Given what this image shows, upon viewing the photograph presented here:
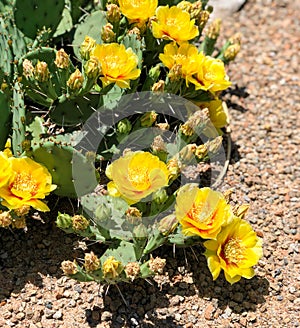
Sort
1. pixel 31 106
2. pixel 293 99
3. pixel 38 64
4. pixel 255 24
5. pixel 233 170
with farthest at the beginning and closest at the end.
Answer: pixel 255 24 < pixel 293 99 < pixel 233 170 < pixel 31 106 < pixel 38 64

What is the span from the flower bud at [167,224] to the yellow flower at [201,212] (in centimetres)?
2

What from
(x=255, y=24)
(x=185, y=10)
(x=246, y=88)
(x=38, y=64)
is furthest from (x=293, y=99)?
(x=38, y=64)

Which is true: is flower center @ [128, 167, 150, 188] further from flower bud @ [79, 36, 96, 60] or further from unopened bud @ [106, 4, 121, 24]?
unopened bud @ [106, 4, 121, 24]

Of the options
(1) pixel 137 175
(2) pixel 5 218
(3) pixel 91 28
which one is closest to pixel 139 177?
(1) pixel 137 175

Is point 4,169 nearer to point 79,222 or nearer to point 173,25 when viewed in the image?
point 79,222

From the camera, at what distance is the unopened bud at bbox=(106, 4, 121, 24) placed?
2637 mm

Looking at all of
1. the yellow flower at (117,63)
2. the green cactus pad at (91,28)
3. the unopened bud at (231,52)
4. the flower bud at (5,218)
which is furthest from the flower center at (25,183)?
the unopened bud at (231,52)

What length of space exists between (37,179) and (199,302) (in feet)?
2.49

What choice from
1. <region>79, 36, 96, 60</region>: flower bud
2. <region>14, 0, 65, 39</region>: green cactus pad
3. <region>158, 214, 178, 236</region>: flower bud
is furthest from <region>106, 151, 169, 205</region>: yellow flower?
<region>14, 0, 65, 39</region>: green cactus pad

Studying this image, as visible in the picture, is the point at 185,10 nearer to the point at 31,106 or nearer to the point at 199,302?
the point at 31,106

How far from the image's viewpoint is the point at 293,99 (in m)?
3.39

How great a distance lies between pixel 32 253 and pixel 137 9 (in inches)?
41.6

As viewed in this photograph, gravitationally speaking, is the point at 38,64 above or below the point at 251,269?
above

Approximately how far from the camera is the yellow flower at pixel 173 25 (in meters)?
2.67
